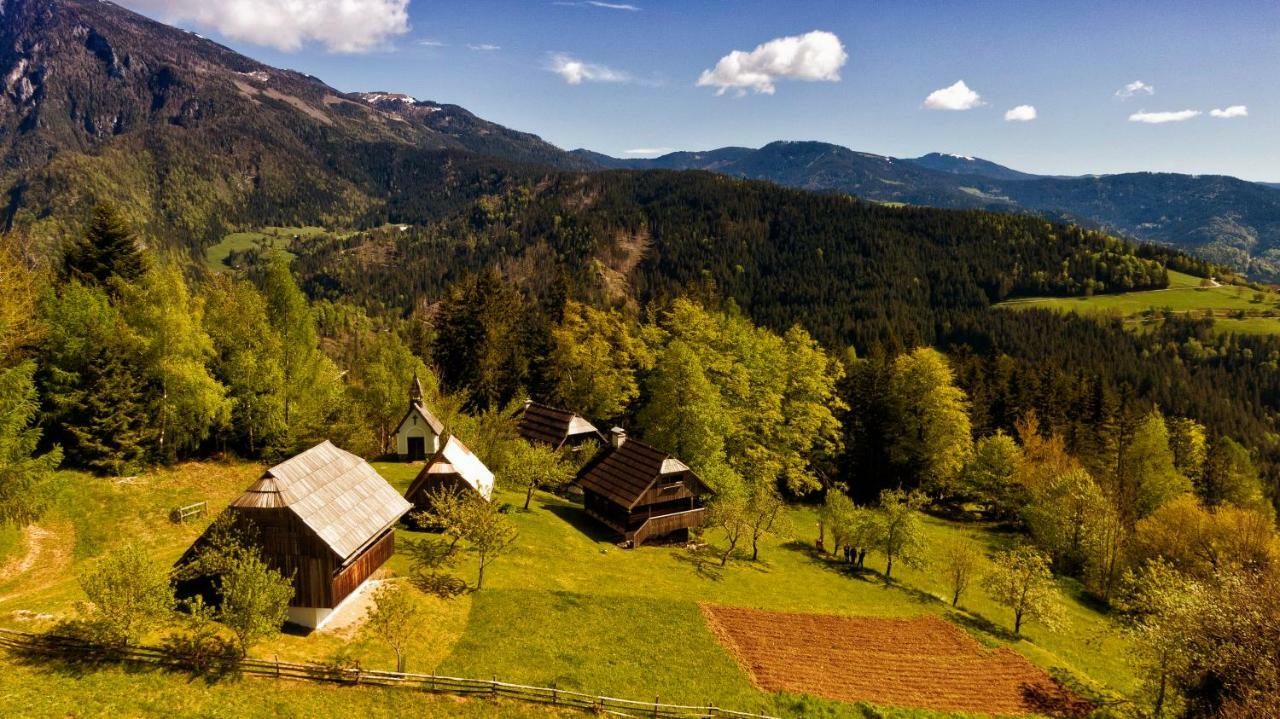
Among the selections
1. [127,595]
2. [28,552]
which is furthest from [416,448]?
[127,595]

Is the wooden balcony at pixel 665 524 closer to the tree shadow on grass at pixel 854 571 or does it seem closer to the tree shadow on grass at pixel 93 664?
the tree shadow on grass at pixel 854 571

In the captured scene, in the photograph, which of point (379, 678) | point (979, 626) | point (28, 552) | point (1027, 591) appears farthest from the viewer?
point (979, 626)

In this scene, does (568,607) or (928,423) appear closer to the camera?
(568,607)

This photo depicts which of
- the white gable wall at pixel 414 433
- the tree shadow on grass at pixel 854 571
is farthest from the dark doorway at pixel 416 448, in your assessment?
the tree shadow on grass at pixel 854 571

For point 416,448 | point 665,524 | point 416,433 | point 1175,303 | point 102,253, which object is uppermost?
point 102,253

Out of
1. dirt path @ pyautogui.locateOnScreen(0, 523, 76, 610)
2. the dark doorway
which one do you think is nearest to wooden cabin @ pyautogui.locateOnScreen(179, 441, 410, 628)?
dirt path @ pyautogui.locateOnScreen(0, 523, 76, 610)

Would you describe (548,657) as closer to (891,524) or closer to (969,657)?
(969,657)

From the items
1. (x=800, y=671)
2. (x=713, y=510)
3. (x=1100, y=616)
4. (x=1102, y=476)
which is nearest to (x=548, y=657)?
(x=800, y=671)

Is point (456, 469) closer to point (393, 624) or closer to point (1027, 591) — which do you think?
point (393, 624)
